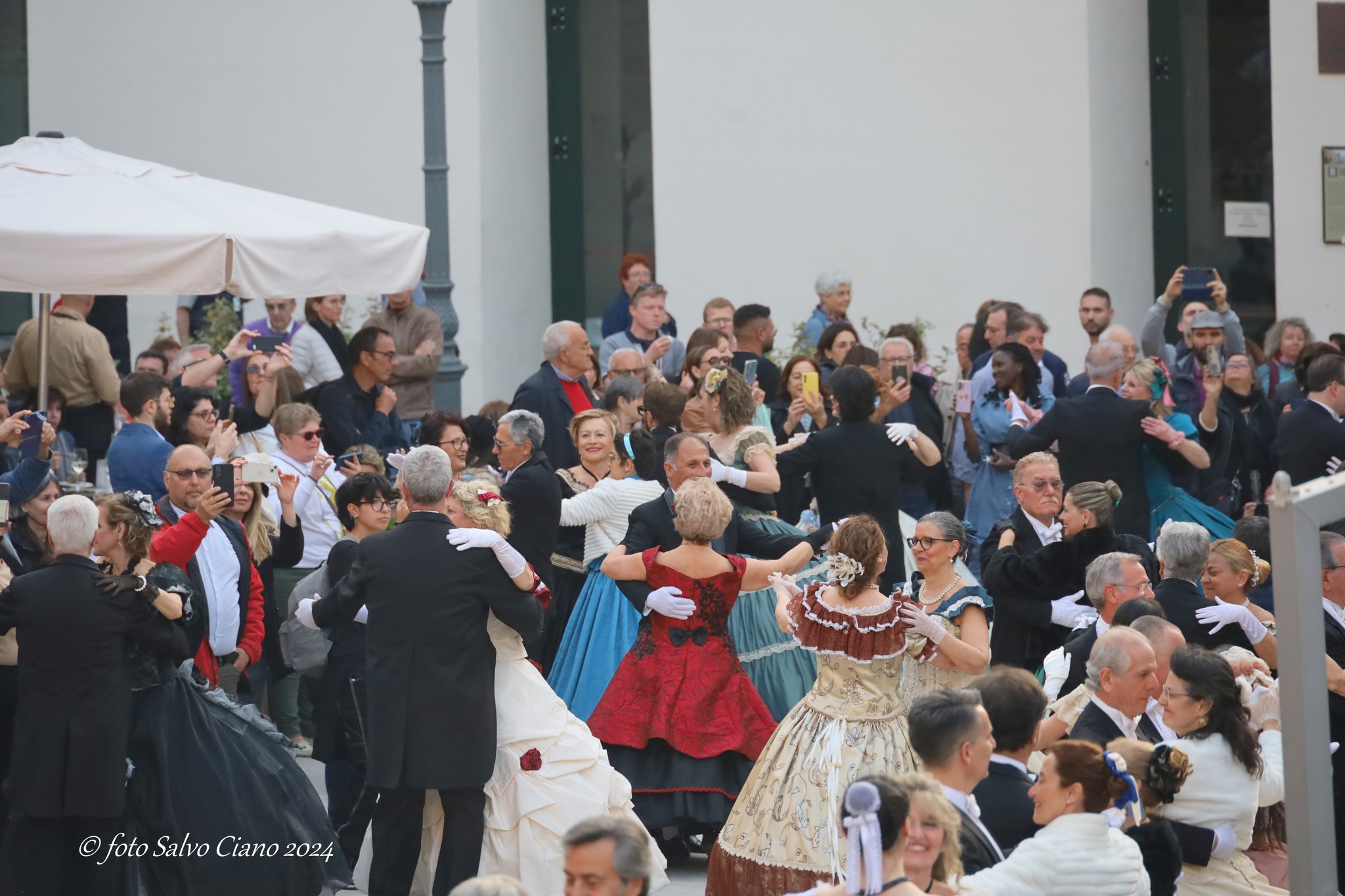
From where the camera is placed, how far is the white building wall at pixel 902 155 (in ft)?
45.6

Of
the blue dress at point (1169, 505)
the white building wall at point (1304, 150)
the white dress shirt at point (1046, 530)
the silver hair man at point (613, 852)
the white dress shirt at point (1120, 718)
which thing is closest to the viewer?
the silver hair man at point (613, 852)

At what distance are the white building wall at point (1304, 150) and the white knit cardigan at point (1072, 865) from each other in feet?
32.8

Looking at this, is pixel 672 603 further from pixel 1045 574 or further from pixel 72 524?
pixel 72 524

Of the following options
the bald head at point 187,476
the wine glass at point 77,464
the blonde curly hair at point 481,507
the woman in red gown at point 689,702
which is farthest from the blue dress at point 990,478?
the wine glass at point 77,464

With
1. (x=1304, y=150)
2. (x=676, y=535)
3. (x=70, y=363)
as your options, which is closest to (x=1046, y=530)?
(x=676, y=535)

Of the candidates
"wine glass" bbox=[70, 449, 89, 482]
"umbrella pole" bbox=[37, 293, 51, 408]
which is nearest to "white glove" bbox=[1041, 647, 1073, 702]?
"wine glass" bbox=[70, 449, 89, 482]

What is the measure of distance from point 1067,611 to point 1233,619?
870 mm

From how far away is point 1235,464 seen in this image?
10.6 metres

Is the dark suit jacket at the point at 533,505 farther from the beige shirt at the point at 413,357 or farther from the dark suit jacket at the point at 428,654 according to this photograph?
the beige shirt at the point at 413,357

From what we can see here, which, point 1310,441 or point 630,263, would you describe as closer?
point 1310,441

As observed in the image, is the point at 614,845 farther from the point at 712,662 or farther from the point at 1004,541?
the point at 1004,541

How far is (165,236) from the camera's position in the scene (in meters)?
8.16

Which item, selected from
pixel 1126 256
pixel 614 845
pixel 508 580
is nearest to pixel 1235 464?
pixel 1126 256

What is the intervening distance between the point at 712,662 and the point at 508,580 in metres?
1.18
